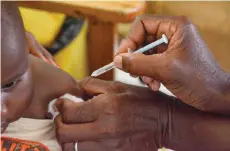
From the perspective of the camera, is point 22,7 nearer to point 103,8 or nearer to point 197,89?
point 103,8

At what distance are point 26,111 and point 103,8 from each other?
55 cm

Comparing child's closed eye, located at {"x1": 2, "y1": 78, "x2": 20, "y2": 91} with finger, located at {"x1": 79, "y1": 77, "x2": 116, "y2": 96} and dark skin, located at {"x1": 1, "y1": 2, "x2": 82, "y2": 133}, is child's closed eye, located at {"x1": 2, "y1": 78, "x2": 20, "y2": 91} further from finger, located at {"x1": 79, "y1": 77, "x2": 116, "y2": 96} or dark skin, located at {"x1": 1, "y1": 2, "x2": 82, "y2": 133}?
finger, located at {"x1": 79, "y1": 77, "x2": 116, "y2": 96}

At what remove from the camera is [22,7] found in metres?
1.49

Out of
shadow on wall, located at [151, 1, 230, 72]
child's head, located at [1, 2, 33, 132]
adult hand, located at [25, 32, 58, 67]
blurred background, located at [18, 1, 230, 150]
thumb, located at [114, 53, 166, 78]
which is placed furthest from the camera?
shadow on wall, located at [151, 1, 230, 72]

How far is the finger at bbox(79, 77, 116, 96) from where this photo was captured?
0.92 metres

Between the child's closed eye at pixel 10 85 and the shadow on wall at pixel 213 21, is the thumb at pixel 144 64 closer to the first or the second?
the child's closed eye at pixel 10 85

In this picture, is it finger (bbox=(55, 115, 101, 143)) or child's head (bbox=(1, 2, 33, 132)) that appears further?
finger (bbox=(55, 115, 101, 143))

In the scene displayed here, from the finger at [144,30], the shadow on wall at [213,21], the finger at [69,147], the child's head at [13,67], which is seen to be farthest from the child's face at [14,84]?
the shadow on wall at [213,21]

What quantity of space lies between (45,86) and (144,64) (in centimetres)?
22

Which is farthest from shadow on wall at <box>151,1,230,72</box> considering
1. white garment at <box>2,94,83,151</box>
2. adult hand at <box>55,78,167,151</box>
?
white garment at <box>2,94,83,151</box>

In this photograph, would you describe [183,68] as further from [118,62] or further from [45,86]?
[45,86]

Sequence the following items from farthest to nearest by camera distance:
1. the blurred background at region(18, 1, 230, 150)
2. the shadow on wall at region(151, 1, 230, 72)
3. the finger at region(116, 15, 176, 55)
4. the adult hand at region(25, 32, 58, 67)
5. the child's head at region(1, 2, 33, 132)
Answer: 1. the shadow on wall at region(151, 1, 230, 72)
2. the blurred background at region(18, 1, 230, 150)
3. the adult hand at region(25, 32, 58, 67)
4. the finger at region(116, 15, 176, 55)
5. the child's head at region(1, 2, 33, 132)

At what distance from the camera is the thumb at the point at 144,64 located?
0.79m

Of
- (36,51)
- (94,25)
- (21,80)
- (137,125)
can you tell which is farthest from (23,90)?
(94,25)
